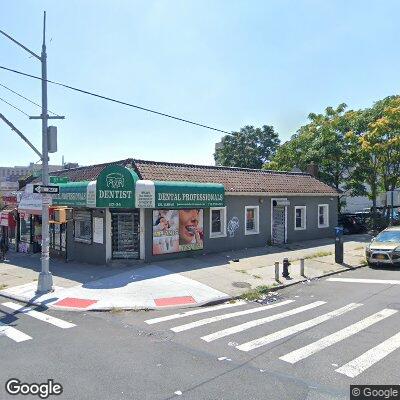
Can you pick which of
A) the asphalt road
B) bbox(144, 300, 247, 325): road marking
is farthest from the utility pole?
bbox(144, 300, 247, 325): road marking

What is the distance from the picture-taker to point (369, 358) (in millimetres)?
6844

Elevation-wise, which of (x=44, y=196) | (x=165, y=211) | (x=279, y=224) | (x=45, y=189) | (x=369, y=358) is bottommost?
(x=369, y=358)

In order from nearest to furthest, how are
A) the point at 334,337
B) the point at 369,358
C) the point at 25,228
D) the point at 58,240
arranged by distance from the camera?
the point at 369,358 < the point at 334,337 < the point at 58,240 < the point at 25,228

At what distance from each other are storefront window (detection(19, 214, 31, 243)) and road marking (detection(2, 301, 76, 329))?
10.6m

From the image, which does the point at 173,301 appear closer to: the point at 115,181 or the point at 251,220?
the point at 115,181

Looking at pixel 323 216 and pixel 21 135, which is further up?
pixel 21 135

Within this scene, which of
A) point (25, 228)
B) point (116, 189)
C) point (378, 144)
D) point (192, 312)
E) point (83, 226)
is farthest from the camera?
point (378, 144)

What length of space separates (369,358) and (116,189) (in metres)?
10.3

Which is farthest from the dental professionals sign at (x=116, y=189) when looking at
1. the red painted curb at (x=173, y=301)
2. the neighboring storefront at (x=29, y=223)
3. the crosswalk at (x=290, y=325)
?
the neighboring storefront at (x=29, y=223)

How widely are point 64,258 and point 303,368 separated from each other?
46.5 ft

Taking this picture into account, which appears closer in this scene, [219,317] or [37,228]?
[219,317]

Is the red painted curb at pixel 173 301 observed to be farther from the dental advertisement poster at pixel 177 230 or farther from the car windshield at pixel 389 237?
the car windshield at pixel 389 237

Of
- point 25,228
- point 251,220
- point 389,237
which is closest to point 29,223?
point 25,228

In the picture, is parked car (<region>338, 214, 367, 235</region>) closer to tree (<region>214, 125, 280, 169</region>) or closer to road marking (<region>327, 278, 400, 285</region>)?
road marking (<region>327, 278, 400, 285</region>)
